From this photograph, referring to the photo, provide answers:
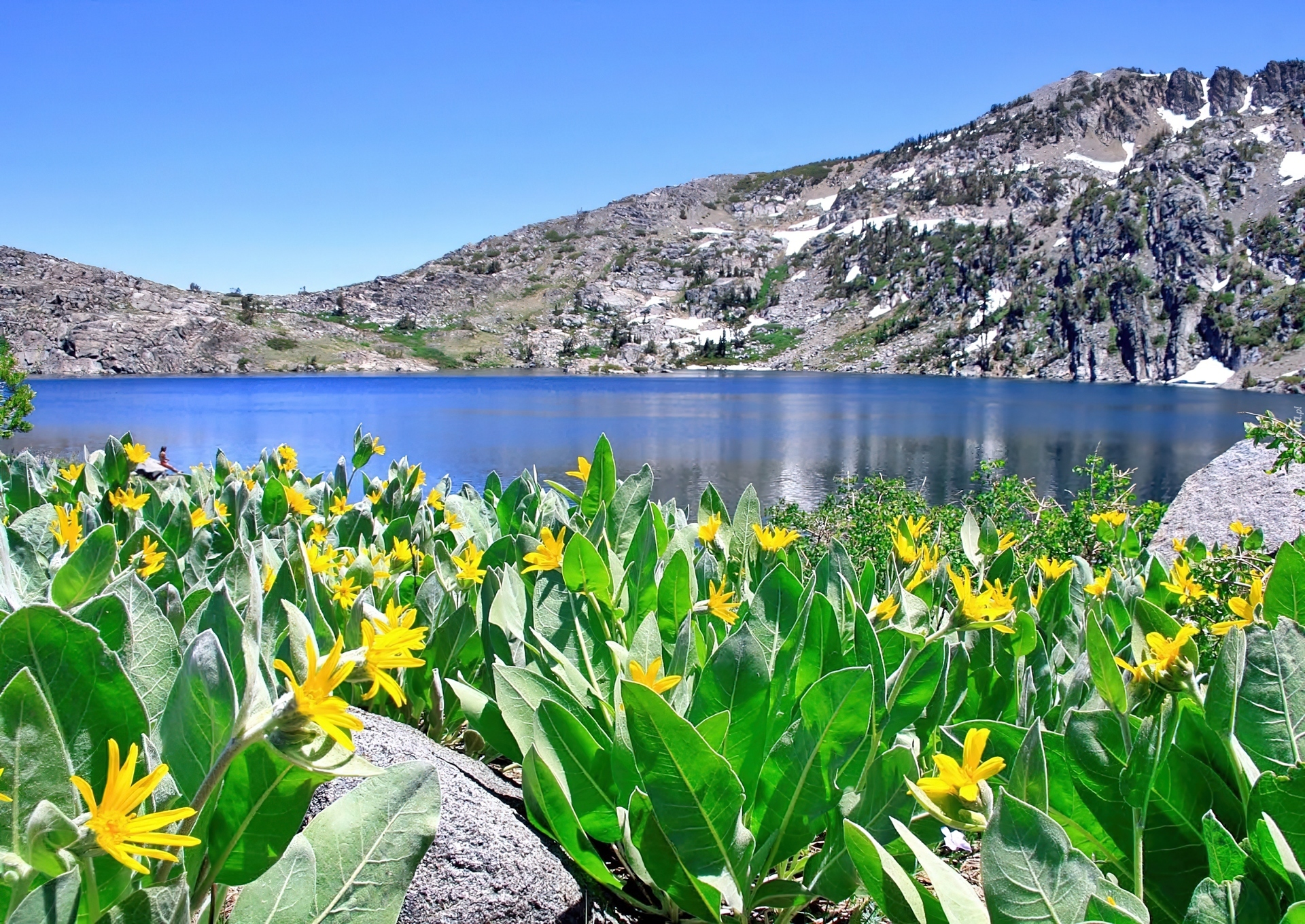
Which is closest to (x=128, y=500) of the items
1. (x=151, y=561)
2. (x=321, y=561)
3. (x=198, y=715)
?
(x=151, y=561)

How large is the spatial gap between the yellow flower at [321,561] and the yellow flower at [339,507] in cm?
89

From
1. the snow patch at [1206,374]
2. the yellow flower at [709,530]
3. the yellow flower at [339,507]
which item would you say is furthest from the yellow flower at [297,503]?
the snow patch at [1206,374]

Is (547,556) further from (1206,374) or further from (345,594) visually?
(1206,374)

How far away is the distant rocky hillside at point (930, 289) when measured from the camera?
345 feet

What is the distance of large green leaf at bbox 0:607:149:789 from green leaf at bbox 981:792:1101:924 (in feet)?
3.42

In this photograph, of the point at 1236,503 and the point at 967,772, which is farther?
the point at 1236,503

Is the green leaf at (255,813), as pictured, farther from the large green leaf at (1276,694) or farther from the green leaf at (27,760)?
the large green leaf at (1276,694)

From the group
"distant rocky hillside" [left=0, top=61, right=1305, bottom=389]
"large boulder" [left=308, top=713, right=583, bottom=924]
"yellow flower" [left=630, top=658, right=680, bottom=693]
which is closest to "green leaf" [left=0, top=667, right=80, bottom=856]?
"large boulder" [left=308, top=713, right=583, bottom=924]

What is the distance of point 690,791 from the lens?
1160 millimetres

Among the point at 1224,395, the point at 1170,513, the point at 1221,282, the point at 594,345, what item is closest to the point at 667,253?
the point at 594,345

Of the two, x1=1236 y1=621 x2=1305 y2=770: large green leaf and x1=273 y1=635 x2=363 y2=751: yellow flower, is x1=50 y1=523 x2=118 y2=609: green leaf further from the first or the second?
x1=1236 y1=621 x2=1305 y2=770: large green leaf

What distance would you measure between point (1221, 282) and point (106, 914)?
136566mm

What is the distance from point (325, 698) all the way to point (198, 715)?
24 centimetres

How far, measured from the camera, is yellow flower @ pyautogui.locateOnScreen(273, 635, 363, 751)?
0.84 metres
